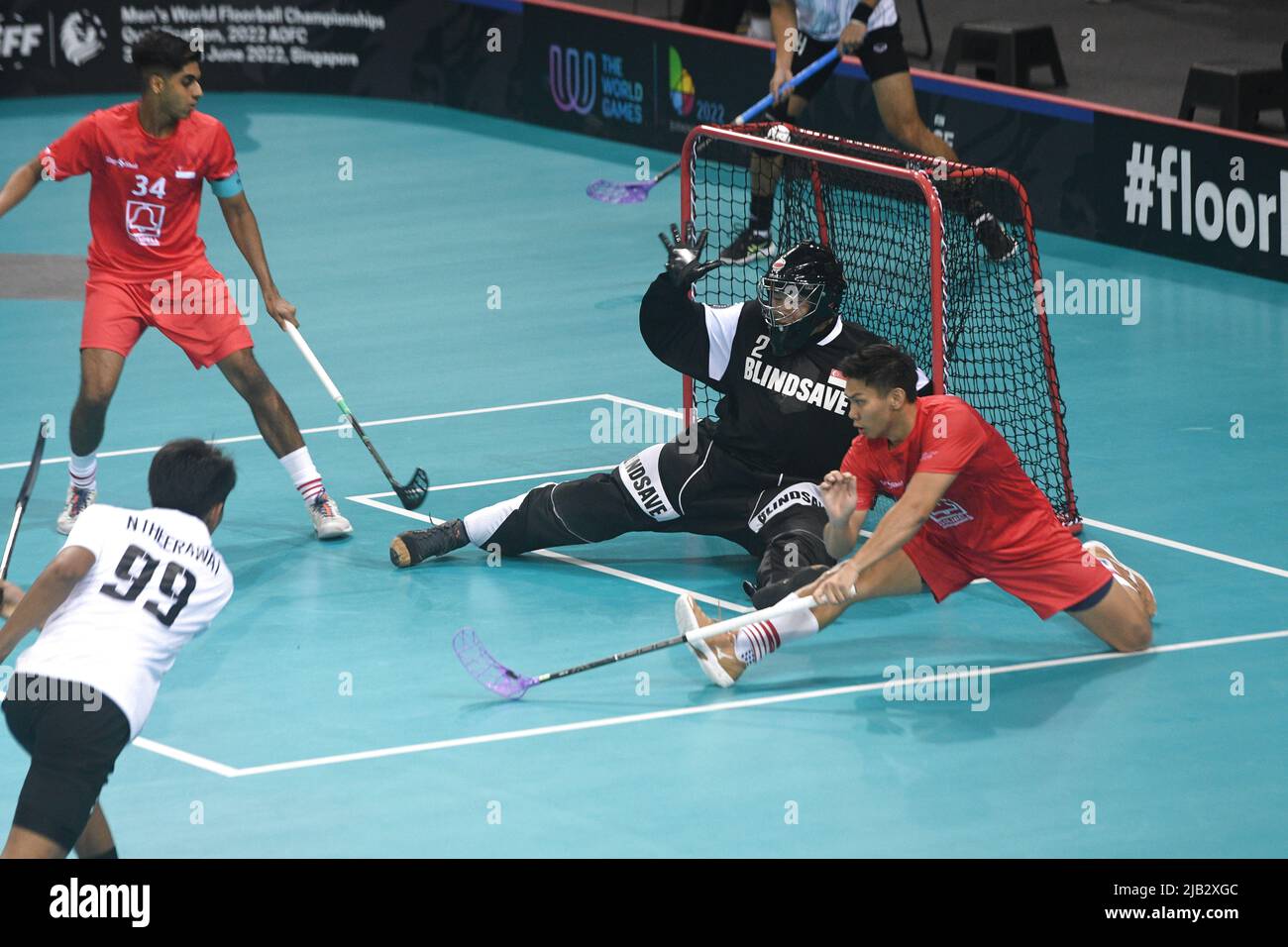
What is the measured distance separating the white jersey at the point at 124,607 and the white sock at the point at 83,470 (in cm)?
452

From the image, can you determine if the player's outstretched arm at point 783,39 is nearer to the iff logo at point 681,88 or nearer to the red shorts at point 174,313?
the iff logo at point 681,88

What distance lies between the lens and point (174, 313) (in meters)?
10.8

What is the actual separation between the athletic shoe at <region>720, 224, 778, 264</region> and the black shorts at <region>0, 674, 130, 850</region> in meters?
9.28

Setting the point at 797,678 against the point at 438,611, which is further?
the point at 438,611

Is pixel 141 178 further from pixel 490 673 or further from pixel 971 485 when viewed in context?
pixel 971 485

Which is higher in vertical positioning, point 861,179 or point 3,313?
point 861,179

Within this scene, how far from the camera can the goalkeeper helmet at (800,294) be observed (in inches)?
390

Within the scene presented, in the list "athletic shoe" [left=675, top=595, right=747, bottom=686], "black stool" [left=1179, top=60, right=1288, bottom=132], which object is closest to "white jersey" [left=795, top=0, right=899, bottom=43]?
"black stool" [left=1179, top=60, right=1288, bottom=132]

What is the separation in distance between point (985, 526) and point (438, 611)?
2.47 metres

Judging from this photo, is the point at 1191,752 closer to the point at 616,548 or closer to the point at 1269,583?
the point at 1269,583

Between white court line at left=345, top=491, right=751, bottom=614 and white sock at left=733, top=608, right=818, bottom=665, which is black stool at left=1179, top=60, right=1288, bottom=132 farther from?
white sock at left=733, top=608, right=818, bottom=665

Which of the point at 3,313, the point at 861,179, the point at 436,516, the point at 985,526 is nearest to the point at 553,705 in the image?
the point at 985,526

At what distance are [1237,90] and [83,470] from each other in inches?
367
